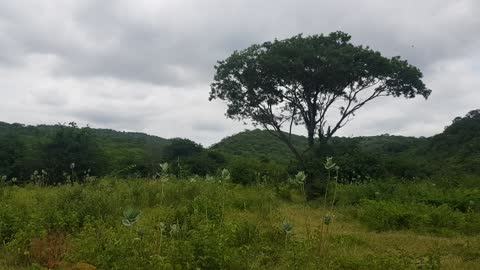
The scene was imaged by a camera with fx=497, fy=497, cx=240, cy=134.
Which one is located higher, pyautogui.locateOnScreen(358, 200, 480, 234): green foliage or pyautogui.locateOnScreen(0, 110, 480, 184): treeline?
pyautogui.locateOnScreen(0, 110, 480, 184): treeline

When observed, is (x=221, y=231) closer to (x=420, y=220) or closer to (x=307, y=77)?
(x=420, y=220)

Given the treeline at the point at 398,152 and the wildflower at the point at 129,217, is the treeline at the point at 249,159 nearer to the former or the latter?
the treeline at the point at 398,152

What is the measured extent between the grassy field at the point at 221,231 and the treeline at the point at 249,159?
352 cm

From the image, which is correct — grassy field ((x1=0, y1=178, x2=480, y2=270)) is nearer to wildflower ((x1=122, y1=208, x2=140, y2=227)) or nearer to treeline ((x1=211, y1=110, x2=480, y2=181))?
wildflower ((x1=122, y1=208, x2=140, y2=227))

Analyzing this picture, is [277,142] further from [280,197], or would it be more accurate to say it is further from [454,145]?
[280,197]

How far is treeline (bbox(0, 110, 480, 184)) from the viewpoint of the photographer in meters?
16.7

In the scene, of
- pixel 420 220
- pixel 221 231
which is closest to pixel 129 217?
pixel 221 231

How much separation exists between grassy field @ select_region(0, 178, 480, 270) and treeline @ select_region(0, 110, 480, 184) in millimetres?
3516

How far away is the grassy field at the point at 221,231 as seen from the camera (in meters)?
4.35

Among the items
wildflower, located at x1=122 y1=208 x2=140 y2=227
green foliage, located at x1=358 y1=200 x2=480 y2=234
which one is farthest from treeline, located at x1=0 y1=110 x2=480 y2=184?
wildflower, located at x1=122 y1=208 x2=140 y2=227

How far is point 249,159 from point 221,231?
1462 cm

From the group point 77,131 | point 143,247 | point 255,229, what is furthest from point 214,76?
point 143,247

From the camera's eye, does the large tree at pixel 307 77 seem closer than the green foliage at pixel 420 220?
No

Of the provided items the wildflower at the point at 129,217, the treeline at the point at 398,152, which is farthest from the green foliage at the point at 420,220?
the treeline at the point at 398,152
